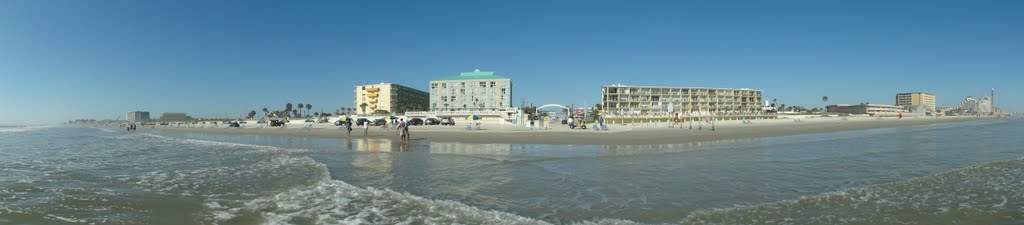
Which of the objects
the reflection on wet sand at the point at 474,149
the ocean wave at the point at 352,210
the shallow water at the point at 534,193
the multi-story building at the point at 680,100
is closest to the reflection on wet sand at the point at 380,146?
the reflection on wet sand at the point at 474,149

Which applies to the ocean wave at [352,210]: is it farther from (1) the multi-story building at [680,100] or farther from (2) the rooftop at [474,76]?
(2) the rooftop at [474,76]

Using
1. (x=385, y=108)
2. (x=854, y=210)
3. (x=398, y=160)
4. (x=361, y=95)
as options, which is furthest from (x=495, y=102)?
(x=854, y=210)

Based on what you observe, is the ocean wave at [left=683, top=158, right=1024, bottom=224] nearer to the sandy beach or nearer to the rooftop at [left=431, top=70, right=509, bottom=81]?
the sandy beach

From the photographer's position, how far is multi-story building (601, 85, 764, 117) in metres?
144

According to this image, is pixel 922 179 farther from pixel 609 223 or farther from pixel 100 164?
pixel 100 164

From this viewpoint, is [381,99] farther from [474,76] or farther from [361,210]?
[361,210]

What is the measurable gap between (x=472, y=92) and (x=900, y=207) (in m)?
147

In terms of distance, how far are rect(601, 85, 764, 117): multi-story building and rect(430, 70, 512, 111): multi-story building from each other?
31.0m

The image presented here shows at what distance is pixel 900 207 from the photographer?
7152 millimetres

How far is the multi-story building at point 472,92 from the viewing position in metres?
149

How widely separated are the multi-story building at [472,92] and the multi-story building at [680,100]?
3098 cm

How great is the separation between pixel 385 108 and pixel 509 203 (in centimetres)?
16158

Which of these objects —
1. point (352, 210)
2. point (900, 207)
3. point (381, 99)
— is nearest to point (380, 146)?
point (352, 210)

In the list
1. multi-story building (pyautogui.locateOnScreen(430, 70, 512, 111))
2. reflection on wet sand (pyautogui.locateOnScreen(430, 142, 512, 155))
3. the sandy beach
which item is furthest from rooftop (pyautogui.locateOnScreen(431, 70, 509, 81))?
reflection on wet sand (pyautogui.locateOnScreen(430, 142, 512, 155))
